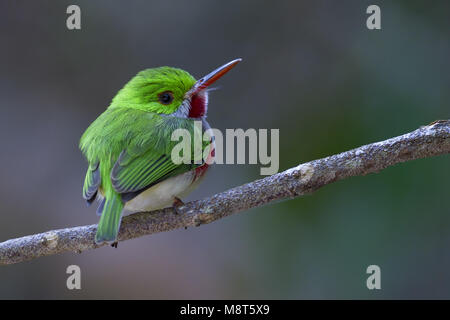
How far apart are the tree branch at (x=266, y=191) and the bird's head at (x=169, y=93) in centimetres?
65

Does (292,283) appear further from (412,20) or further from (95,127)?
(412,20)

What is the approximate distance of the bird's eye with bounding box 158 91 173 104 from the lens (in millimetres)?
2896

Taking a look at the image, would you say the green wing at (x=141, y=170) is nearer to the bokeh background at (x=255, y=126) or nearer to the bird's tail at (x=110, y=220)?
the bird's tail at (x=110, y=220)

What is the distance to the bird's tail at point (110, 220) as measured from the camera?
2.25 meters

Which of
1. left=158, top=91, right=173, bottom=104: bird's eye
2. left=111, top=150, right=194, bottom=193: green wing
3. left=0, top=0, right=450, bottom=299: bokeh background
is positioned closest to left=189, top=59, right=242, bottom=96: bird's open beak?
left=158, top=91, right=173, bottom=104: bird's eye

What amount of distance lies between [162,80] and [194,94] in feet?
0.62

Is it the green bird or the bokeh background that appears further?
the bokeh background

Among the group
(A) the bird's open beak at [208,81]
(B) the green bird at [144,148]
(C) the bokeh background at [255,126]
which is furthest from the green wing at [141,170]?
(C) the bokeh background at [255,126]

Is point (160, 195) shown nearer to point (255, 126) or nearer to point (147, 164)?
point (147, 164)

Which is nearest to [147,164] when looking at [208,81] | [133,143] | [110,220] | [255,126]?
[133,143]

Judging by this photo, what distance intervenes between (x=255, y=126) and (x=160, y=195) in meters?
2.16

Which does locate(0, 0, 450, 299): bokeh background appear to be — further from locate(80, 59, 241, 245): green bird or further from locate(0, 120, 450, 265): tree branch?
locate(0, 120, 450, 265): tree branch

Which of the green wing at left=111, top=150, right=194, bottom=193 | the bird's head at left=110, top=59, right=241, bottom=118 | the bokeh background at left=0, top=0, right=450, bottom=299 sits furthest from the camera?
the bokeh background at left=0, top=0, right=450, bottom=299

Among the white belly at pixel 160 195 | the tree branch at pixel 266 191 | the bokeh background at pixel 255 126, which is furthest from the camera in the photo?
the bokeh background at pixel 255 126
